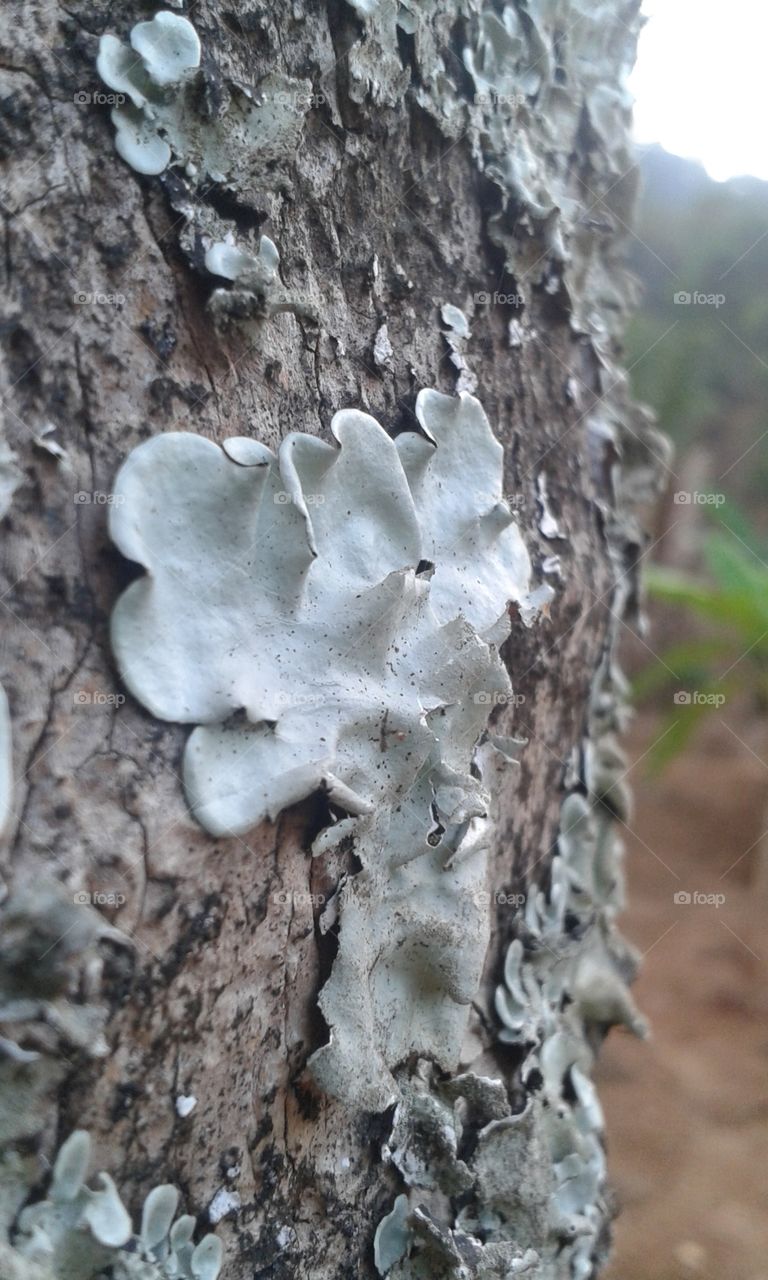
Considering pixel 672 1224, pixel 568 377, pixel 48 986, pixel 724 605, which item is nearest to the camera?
pixel 48 986

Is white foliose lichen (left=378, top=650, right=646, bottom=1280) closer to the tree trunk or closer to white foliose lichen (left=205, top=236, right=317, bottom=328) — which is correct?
the tree trunk

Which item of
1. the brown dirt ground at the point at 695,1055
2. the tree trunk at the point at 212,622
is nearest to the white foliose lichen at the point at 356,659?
the tree trunk at the point at 212,622

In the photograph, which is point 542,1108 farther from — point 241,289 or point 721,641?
point 721,641

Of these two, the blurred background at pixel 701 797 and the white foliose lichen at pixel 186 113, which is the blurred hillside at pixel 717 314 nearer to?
the blurred background at pixel 701 797

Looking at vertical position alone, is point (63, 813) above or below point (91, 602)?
below

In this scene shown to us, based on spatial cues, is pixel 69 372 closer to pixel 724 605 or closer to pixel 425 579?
pixel 425 579

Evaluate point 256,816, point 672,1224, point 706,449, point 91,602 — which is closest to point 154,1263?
point 256,816

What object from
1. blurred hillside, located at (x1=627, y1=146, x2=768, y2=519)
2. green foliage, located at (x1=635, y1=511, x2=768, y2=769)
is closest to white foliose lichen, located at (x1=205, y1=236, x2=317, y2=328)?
green foliage, located at (x1=635, y1=511, x2=768, y2=769)
